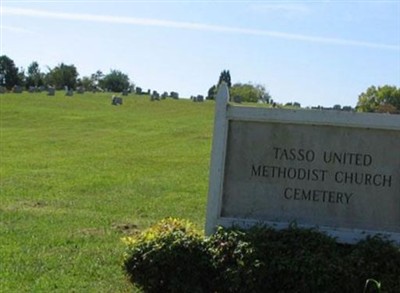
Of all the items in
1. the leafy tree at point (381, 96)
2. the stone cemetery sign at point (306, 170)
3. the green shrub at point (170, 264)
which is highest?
the leafy tree at point (381, 96)


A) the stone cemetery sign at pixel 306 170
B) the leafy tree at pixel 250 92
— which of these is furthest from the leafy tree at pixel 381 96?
the stone cemetery sign at pixel 306 170

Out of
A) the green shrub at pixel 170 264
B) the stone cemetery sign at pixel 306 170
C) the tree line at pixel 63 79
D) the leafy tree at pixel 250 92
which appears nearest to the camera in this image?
the green shrub at pixel 170 264

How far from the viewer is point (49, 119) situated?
30.4 meters

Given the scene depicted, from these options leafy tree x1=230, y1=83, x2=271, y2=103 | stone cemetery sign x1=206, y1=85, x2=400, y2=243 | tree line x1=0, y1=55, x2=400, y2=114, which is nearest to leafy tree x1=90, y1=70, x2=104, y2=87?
tree line x1=0, y1=55, x2=400, y2=114

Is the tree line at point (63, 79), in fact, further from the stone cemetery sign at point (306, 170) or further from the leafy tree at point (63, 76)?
the stone cemetery sign at point (306, 170)

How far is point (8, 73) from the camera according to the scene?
7931 centimetres

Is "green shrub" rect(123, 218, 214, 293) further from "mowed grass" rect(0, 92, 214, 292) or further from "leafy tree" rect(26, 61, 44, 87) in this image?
"leafy tree" rect(26, 61, 44, 87)

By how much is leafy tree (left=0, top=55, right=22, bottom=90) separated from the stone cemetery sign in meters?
74.8

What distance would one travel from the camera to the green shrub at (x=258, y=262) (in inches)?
222

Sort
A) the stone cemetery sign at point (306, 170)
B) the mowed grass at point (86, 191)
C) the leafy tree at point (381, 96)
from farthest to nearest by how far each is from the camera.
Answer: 1. the leafy tree at point (381, 96)
2. the mowed grass at point (86, 191)
3. the stone cemetery sign at point (306, 170)

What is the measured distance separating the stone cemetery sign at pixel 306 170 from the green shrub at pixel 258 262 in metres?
0.45

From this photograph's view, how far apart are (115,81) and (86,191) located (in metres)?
75.5

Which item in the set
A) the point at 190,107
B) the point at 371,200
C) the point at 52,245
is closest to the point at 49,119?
the point at 190,107

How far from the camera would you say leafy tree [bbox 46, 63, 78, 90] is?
3063 inches
